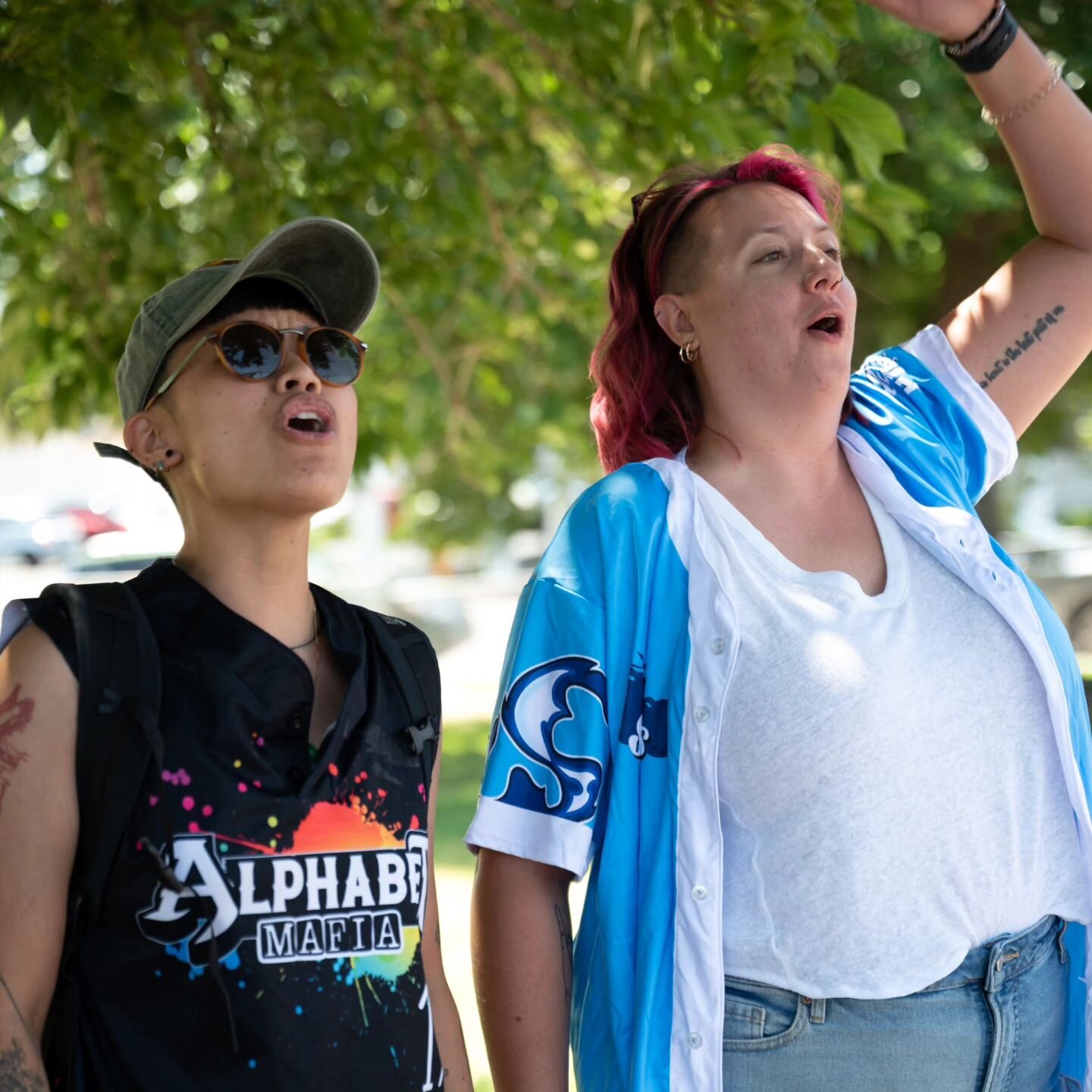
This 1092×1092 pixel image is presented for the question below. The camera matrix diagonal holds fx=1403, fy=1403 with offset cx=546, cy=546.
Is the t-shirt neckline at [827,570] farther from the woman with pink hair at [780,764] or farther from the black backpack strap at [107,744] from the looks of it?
the black backpack strap at [107,744]

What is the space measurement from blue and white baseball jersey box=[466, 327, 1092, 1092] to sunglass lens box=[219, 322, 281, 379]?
515 mm

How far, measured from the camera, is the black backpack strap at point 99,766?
5.43 ft

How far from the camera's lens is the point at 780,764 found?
6.47 ft

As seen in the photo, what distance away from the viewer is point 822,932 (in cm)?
Result: 191

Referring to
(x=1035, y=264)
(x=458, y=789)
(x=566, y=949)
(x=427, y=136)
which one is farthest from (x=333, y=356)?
(x=458, y=789)

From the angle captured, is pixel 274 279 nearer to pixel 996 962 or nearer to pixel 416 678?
pixel 416 678

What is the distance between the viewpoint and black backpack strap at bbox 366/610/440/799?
75.9 inches

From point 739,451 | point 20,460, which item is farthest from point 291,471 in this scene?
point 20,460

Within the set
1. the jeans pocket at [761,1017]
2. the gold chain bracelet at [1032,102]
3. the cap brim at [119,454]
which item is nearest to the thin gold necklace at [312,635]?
the cap brim at [119,454]

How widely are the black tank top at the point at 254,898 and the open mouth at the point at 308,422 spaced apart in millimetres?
257

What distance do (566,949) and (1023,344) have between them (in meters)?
1.32

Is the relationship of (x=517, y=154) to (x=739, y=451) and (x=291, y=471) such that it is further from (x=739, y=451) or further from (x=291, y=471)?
(x=291, y=471)

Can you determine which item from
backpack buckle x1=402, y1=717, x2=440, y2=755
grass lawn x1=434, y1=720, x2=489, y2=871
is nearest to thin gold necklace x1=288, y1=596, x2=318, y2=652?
backpack buckle x1=402, y1=717, x2=440, y2=755

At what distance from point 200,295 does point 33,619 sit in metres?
0.54
